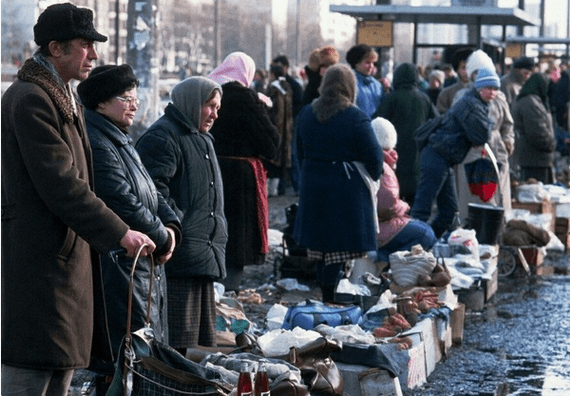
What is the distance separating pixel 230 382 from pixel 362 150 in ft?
13.9

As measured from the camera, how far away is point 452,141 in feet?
39.9

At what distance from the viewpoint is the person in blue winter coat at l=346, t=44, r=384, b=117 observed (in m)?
13.0

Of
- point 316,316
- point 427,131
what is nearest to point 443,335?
point 316,316

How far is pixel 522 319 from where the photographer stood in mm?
10094

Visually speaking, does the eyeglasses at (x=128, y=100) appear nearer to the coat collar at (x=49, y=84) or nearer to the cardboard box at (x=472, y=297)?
the coat collar at (x=49, y=84)

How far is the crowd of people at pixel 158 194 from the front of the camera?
465 centimetres

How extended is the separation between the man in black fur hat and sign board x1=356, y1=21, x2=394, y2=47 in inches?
561

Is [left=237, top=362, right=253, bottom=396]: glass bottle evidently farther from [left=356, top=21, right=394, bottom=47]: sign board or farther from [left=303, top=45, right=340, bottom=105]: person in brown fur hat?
[left=356, top=21, right=394, bottom=47]: sign board

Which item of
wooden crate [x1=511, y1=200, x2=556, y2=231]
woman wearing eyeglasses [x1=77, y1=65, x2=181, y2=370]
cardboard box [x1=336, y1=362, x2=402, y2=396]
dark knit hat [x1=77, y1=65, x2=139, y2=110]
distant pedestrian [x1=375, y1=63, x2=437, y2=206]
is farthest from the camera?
distant pedestrian [x1=375, y1=63, x2=437, y2=206]

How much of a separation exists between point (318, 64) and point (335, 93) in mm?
5730

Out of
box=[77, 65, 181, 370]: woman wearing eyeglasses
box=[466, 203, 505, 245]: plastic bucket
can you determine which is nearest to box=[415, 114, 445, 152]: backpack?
box=[466, 203, 505, 245]: plastic bucket

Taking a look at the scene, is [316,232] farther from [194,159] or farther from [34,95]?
[34,95]

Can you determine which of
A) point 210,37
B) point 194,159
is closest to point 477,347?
point 194,159

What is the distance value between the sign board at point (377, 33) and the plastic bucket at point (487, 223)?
735 centimetres
